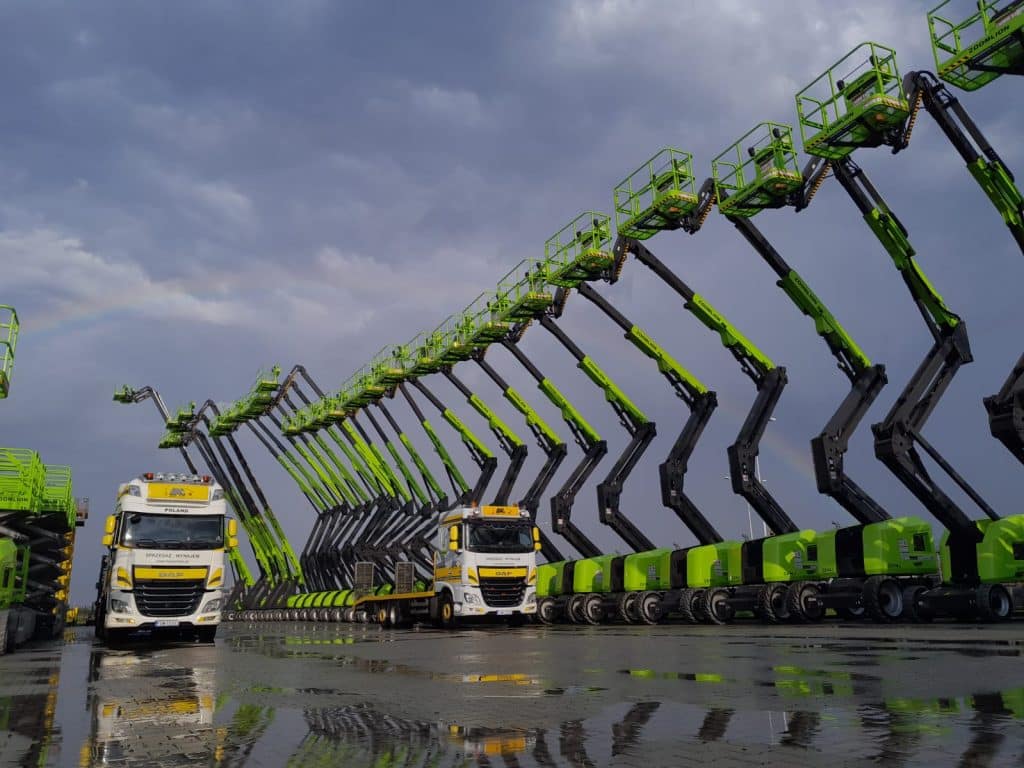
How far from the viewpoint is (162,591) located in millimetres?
17266

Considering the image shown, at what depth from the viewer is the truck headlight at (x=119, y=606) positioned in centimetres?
1694

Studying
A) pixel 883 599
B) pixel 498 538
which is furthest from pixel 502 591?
pixel 883 599

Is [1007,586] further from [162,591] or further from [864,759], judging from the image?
[162,591]

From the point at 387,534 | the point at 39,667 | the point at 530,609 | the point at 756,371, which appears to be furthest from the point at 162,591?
the point at 387,534

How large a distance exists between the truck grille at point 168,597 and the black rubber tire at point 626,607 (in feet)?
42.0

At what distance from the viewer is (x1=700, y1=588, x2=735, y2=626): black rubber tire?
22.5m

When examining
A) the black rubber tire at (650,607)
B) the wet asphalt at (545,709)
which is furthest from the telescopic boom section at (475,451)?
the wet asphalt at (545,709)

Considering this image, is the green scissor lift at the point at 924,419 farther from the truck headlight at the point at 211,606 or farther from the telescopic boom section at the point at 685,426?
the truck headlight at the point at 211,606

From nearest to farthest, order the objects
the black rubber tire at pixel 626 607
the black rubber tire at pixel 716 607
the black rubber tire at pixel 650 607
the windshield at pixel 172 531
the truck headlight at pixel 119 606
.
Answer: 1. the truck headlight at pixel 119 606
2. the windshield at pixel 172 531
3. the black rubber tire at pixel 716 607
4. the black rubber tire at pixel 650 607
5. the black rubber tire at pixel 626 607

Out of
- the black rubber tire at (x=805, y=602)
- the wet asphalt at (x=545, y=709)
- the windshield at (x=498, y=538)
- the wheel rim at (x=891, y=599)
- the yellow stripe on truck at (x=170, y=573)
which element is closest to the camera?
the wet asphalt at (x=545, y=709)

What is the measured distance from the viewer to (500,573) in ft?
78.7

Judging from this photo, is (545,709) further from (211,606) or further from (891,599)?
(891,599)

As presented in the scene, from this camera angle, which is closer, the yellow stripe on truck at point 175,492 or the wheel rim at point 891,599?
the yellow stripe on truck at point 175,492

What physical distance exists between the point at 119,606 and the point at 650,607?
1436 centimetres
